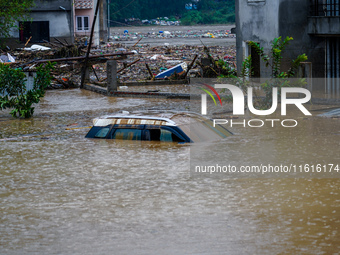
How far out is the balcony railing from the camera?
2503cm

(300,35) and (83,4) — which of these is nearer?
(300,35)

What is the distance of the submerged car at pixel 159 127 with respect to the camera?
14188 mm

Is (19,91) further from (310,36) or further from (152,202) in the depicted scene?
(152,202)

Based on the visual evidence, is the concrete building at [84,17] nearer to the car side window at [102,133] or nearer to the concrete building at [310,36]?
the concrete building at [310,36]

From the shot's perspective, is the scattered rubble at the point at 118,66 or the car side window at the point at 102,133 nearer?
the car side window at the point at 102,133

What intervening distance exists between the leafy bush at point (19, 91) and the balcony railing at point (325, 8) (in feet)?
36.4

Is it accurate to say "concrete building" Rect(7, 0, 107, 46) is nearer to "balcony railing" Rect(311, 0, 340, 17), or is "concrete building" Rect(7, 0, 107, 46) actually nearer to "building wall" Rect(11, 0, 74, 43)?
"building wall" Rect(11, 0, 74, 43)

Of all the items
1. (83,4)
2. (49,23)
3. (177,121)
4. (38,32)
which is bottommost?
(177,121)

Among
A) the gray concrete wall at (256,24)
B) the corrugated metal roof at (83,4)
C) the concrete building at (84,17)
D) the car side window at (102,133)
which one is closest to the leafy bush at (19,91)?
the car side window at (102,133)

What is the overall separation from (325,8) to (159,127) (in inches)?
548

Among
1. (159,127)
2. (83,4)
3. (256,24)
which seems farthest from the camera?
(83,4)

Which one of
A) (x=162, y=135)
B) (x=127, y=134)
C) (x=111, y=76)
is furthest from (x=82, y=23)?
(x=162, y=135)

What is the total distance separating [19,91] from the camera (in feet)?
69.2

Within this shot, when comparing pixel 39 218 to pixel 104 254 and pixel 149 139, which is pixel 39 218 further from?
pixel 149 139
